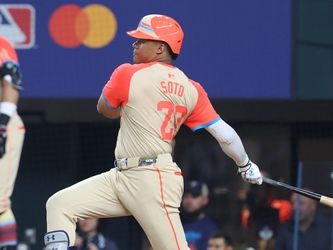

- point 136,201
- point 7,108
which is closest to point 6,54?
point 7,108

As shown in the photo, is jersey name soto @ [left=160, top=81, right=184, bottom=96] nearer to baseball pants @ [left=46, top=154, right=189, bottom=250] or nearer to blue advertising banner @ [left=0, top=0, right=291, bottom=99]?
baseball pants @ [left=46, top=154, right=189, bottom=250]

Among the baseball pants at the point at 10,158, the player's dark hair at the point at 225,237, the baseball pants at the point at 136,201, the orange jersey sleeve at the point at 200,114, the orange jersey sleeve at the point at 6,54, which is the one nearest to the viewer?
the baseball pants at the point at 136,201

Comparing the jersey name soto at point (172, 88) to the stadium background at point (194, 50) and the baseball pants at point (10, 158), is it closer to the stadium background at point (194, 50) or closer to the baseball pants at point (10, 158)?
the baseball pants at point (10, 158)

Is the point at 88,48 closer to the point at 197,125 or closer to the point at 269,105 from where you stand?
the point at 269,105

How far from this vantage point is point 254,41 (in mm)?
11922

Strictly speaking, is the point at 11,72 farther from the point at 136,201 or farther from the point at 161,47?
the point at 136,201

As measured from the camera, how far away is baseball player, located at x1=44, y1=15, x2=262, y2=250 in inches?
271

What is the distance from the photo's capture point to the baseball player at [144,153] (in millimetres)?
6887

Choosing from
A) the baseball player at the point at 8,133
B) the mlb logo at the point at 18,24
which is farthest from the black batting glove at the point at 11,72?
the mlb logo at the point at 18,24

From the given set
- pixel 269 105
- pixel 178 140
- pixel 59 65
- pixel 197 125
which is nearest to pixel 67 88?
pixel 59 65

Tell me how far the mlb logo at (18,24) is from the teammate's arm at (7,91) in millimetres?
3886

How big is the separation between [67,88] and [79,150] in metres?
0.78

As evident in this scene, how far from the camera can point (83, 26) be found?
11883 mm

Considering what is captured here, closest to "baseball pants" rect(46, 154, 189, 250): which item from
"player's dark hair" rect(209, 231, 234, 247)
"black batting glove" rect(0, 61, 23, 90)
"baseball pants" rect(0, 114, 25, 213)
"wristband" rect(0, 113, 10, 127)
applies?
"wristband" rect(0, 113, 10, 127)
